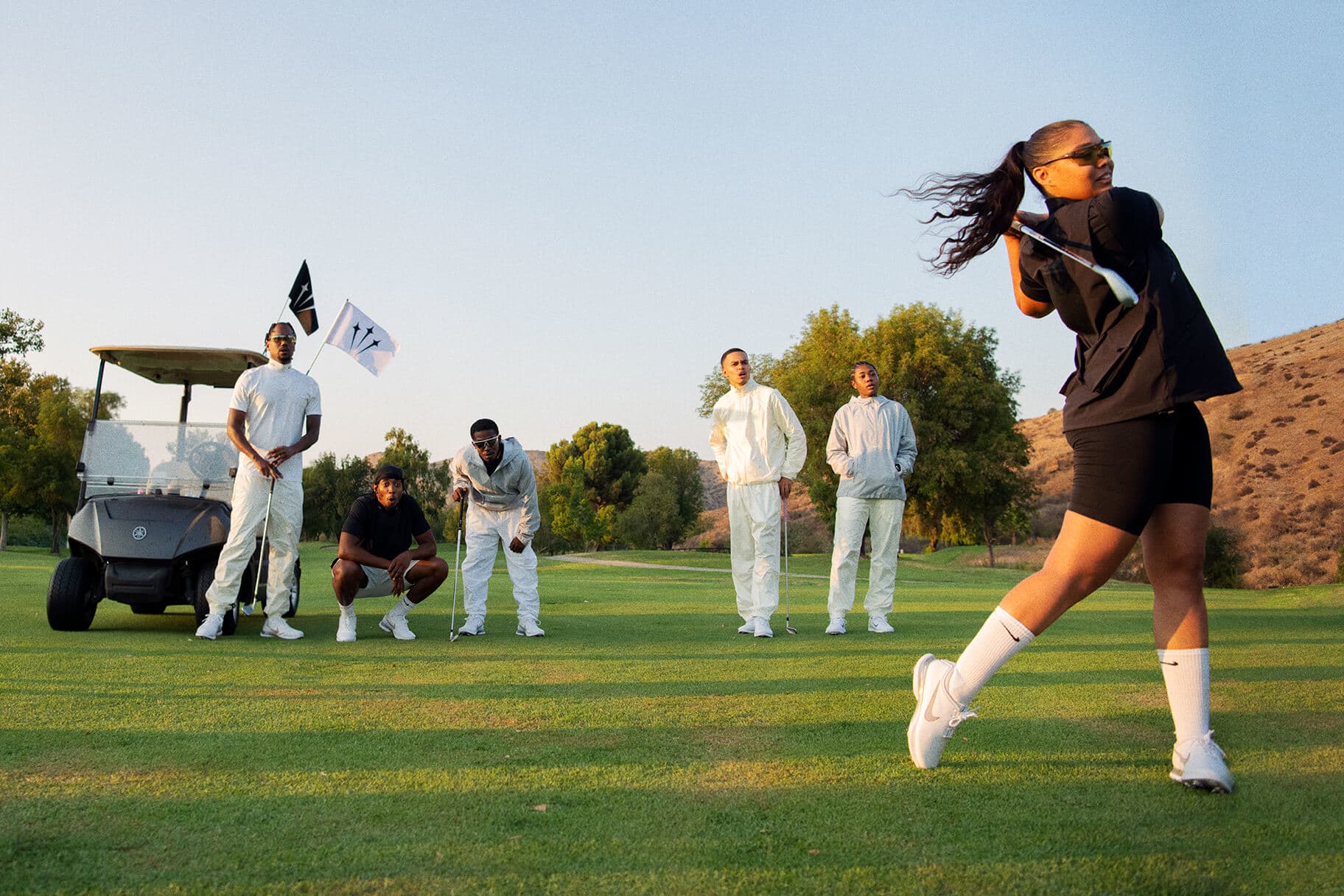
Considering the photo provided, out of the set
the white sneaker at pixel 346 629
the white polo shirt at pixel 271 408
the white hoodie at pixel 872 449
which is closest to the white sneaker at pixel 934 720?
the white sneaker at pixel 346 629

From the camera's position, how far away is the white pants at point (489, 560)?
324 inches

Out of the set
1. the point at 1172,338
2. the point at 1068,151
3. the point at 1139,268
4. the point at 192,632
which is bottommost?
the point at 192,632

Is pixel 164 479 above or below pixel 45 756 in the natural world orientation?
above

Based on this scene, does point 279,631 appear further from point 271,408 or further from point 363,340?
point 363,340

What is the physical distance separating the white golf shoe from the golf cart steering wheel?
2.50 m

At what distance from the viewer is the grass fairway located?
7.84ft

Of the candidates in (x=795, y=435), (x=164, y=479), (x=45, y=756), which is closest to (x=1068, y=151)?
(x=45, y=756)

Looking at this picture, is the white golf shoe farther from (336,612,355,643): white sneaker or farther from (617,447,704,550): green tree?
(617,447,704,550): green tree

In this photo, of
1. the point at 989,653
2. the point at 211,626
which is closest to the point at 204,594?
the point at 211,626

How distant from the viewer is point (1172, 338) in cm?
317

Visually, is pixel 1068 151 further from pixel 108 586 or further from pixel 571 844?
pixel 108 586

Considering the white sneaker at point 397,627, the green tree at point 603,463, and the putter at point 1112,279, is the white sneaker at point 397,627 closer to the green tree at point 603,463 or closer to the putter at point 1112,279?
the putter at point 1112,279

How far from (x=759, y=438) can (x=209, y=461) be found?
15.4 feet

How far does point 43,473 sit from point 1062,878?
41.8 m
